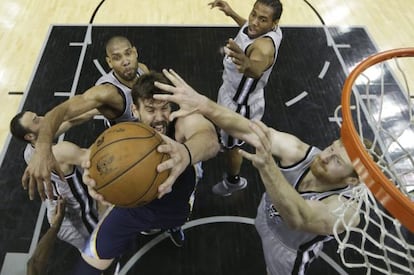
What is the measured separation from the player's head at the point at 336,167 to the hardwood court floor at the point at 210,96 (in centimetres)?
122

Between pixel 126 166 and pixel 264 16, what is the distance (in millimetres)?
Result: 1797

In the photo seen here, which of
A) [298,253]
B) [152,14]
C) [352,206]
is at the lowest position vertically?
[298,253]

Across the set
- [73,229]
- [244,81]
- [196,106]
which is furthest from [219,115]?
[73,229]

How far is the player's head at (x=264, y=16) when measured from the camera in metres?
3.04

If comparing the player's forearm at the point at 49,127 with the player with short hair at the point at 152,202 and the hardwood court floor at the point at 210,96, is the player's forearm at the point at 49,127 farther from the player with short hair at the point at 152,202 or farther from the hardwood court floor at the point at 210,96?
the hardwood court floor at the point at 210,96

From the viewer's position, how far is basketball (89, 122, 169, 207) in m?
1.87

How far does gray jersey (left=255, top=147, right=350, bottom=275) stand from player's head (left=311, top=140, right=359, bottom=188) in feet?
0.32

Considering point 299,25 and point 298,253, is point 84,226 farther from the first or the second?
point 299,25

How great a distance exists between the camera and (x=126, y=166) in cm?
187

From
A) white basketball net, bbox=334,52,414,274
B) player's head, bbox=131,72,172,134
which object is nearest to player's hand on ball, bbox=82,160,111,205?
player's head, bbox=131,72,172,134

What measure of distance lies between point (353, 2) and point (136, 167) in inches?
218

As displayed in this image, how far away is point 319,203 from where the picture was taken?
201cm

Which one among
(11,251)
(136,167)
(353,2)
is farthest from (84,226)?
(353,2)

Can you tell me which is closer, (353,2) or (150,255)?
(150,255)
